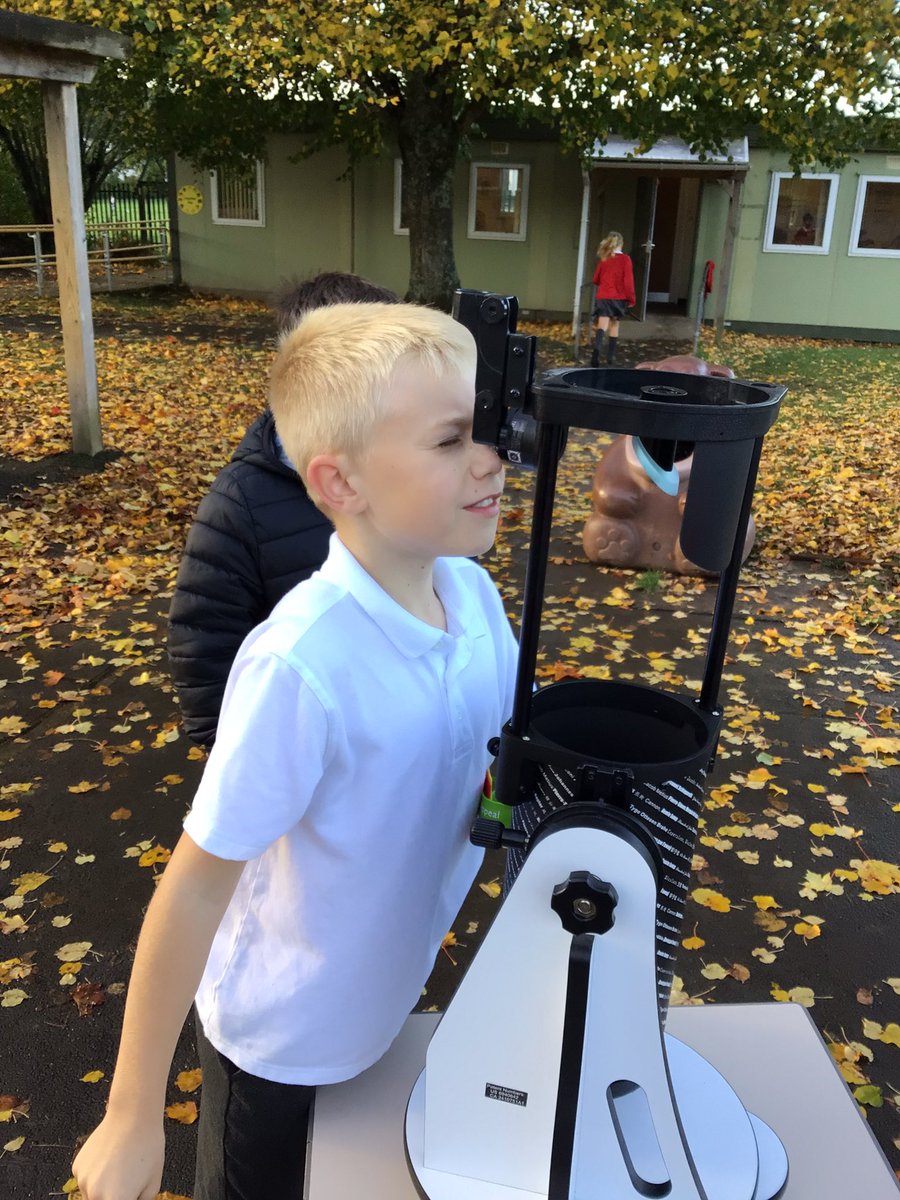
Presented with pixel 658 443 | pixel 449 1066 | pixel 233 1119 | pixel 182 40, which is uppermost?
pixel 182 40

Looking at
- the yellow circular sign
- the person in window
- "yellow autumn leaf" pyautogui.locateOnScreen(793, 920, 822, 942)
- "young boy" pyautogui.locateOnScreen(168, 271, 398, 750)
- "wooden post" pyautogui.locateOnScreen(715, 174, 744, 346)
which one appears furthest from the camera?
the yellow circular sign

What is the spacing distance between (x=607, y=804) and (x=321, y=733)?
35 cm

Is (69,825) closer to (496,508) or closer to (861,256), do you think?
(496,508)

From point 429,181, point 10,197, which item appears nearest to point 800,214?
point 429,181

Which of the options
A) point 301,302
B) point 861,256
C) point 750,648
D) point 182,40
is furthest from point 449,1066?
point 861,256

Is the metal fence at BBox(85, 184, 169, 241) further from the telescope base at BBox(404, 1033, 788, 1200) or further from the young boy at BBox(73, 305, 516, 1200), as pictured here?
the telescope base at BBox(404, 1033, 788, 1200)

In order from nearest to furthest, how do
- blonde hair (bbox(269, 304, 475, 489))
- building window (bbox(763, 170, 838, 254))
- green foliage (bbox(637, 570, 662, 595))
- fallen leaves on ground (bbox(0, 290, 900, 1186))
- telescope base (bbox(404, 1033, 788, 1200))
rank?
telescope base (bbox(404, 1033, 788, 1200)), blonde hair (bbox(269, 304, 475, 489)), fallen leaves on ground (bbox(0, 290, 900, 1186)), green foliage (bbox(637, 570, 662, 595)), building window (bbox(763, 170, 838, 254))

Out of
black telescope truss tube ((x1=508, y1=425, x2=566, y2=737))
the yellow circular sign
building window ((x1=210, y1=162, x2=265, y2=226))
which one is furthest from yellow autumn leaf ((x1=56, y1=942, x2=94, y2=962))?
the yellow circular sign

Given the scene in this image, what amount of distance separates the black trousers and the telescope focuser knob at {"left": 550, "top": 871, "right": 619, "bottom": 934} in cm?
65

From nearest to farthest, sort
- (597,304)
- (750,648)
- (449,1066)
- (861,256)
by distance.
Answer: (449,1066)
(750,648)
(597,304)
(861,256)

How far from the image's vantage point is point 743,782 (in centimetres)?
402

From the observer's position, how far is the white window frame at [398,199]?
63.1ft

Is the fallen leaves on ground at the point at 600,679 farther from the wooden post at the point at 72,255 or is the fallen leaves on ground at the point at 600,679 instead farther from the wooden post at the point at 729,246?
the wooden post at the point at 729,246

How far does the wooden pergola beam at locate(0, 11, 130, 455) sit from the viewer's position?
6.73 metres
